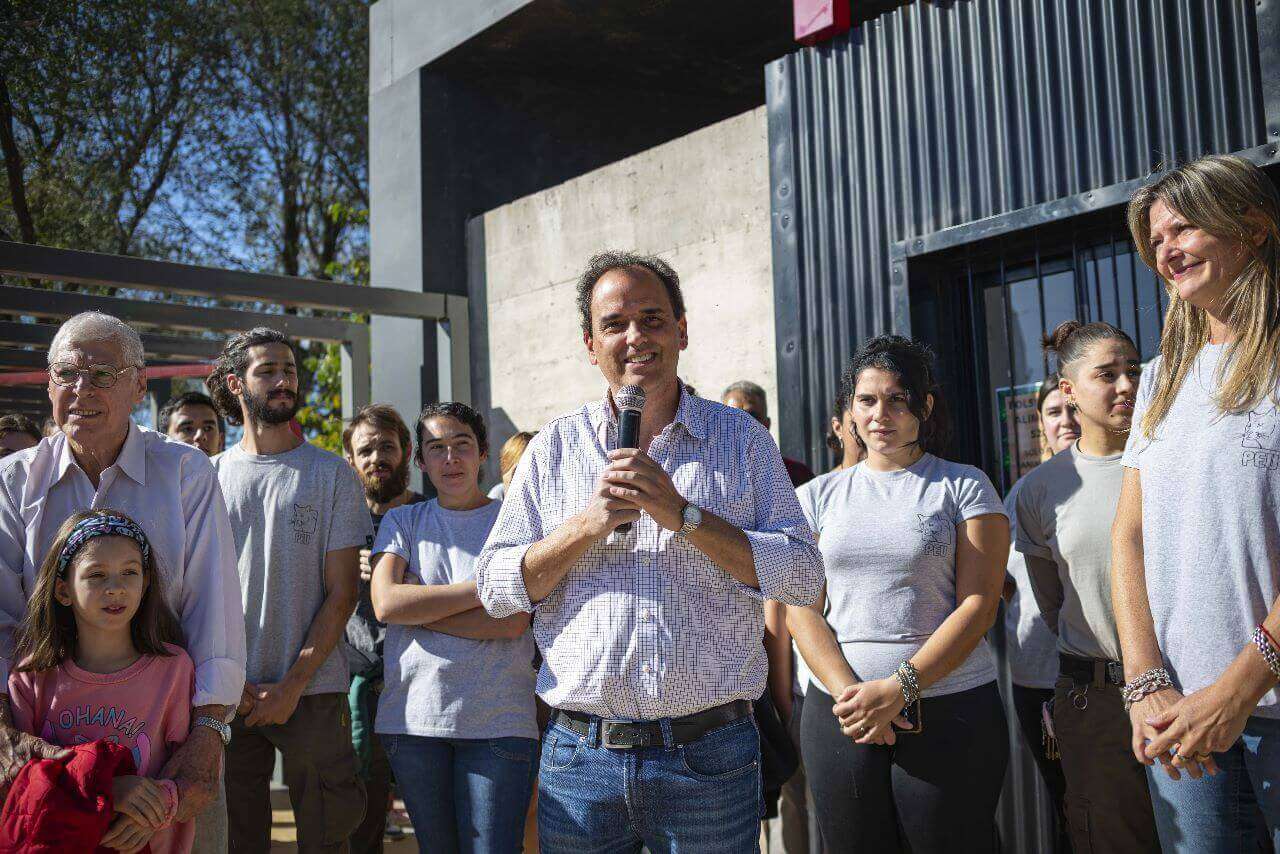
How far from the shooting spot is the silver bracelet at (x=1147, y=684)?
240 cm

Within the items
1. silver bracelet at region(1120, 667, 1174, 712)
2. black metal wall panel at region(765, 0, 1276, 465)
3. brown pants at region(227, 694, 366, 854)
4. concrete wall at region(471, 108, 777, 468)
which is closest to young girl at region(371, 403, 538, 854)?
brown pants at region(227, 694, 366, 854)

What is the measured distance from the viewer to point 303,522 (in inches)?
157

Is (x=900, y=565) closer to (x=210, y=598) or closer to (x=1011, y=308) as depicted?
(x=210, y=598)

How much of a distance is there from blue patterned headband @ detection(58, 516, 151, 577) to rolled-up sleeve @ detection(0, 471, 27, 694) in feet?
0.70

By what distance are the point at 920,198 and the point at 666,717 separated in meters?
4.15

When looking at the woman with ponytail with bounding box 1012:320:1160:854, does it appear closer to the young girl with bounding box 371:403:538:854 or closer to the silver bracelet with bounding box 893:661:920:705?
the silver bracelet with bounding box 893:661:920:705

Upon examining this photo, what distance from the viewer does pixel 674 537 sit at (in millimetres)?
2359

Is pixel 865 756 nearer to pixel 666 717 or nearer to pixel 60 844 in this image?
pixel 666 717

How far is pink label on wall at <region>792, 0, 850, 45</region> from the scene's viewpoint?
6176 millimetres

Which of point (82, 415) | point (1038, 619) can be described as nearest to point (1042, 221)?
point (1038, 619)

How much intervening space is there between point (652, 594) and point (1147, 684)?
1120 mm

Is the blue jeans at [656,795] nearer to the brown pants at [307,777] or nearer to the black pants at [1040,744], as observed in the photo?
the brown pants at [307,777]

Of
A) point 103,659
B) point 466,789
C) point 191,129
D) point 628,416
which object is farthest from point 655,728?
point 191,129

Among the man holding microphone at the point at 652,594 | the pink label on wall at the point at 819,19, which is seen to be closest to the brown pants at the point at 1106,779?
the man holding microphone at the point at 652,594
